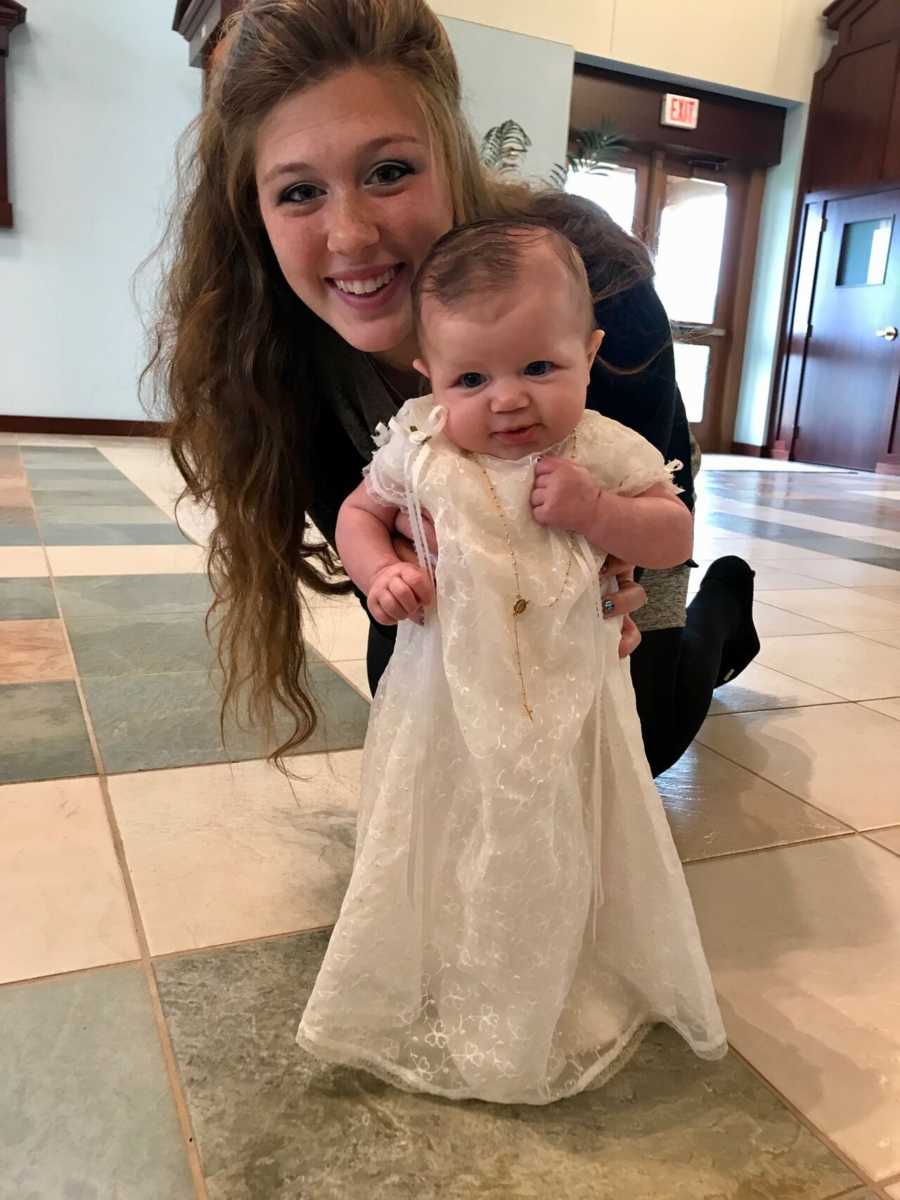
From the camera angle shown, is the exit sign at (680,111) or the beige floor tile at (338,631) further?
the exit sign at (680,111)

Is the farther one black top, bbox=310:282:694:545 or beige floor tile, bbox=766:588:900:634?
beige floor tile, bbox=766:588:900:634

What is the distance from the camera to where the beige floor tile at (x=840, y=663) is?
5.88 feet

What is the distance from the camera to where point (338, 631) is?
77.1 inches

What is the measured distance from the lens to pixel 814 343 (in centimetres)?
679

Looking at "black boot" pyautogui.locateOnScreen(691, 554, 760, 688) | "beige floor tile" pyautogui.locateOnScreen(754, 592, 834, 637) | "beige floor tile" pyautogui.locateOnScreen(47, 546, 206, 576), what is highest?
"black boot" pyautogui.locateOnScreen(691, 554, 760, 688)

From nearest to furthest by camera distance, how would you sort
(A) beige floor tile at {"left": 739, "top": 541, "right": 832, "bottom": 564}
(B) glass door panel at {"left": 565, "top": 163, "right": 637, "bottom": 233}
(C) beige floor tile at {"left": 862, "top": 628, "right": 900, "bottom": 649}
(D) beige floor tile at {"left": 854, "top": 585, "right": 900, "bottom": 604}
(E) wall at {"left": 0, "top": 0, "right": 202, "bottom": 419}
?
(C) beige floor tile at {"left": 862, "top": 628, "right": 900, "bottom": 649}
(D) beige floor tile at {"left": 854, "top": 585, "right": 900, "bottom": 604}
(A) beige floor tile at {"left": 739, "top": 541, "right": 832, "bottom": 564}
(E) wall at {"left": 0, "top": 0, "right": 202, "bottom": 419}
(B) glass door panel at {"left": 565, "top": 163, "right": 637, "bottom": 233}

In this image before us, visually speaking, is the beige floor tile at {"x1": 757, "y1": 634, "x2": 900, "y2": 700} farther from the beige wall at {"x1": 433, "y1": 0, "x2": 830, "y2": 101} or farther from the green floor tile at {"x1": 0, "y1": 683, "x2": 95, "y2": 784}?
the beige wall at {"x1": 433, "y1": 0, "x2": 830, "y2": 101}

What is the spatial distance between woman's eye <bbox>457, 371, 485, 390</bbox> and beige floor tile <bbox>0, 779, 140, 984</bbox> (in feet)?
1.87

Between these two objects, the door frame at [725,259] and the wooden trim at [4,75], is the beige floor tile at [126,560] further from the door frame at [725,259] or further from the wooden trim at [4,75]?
the door frame at [725,259]

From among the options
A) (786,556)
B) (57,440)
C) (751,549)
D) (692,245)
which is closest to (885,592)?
(786,556)

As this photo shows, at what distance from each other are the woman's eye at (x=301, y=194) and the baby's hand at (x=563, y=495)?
35 cm

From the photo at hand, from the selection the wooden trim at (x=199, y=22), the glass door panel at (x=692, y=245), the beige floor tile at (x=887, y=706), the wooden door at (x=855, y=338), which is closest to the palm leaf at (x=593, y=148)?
the glass door panel at (x=692, y=245)

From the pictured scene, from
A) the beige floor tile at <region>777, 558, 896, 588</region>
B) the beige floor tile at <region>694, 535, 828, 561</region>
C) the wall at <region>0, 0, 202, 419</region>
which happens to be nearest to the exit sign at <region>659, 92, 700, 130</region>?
the wall at <region>0, 0, 202, 419</region>

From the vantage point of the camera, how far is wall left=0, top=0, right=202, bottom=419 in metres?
5.07
